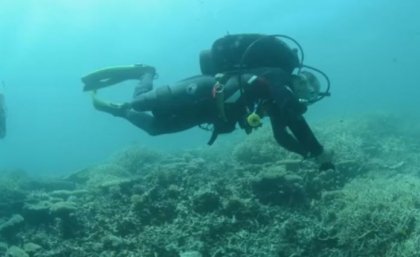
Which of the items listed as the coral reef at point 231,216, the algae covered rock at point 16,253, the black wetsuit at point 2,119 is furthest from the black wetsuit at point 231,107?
the black wetsuit at point 2,119

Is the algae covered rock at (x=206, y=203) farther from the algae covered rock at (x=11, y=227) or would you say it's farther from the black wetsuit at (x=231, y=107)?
the algae covered rock at (x=11, y=227)

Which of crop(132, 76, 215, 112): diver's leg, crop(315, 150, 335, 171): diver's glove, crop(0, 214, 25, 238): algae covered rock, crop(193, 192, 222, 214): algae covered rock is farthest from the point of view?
crop(0, 214, 25, 238): algae covered rock

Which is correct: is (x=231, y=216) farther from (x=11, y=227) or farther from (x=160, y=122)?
(x=11, y=227)

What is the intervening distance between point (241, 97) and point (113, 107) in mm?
3450

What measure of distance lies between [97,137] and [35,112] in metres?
30.3

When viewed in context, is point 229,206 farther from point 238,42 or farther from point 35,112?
point 35,112

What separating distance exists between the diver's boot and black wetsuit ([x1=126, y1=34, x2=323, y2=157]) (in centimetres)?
87

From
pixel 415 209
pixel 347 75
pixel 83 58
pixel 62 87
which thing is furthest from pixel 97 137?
pixel 415 209

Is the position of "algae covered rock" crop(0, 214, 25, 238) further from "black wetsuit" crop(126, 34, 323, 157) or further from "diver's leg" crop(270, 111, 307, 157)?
"diver's leg" crop(270, 111, 307, 157)

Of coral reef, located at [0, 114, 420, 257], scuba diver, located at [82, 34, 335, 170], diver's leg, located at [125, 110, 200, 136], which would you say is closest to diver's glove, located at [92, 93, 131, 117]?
diver's leg, located at [125, 110, 200, 136]

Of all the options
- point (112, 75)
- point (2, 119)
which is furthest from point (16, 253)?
point (2, 119)

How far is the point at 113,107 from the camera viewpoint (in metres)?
10.2

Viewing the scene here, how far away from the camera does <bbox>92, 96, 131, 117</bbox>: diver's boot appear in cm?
1002

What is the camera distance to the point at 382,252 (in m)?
7.01
